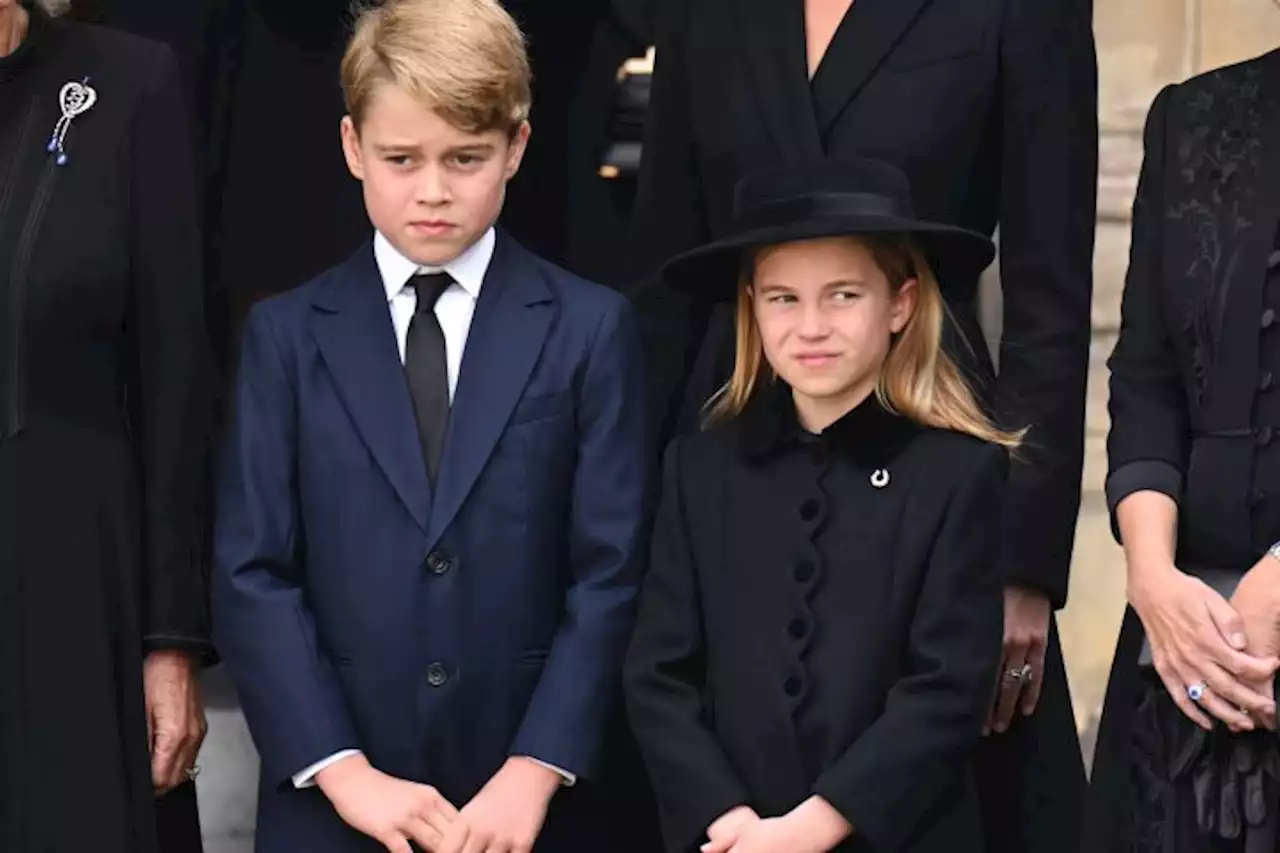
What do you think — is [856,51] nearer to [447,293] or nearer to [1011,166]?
[1011,166]

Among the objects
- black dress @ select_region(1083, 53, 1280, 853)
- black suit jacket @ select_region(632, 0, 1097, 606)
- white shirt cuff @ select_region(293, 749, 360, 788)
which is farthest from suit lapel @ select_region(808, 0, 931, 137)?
white shirt cuff @ select_region(293, 749, 360, 788)

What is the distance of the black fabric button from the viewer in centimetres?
365

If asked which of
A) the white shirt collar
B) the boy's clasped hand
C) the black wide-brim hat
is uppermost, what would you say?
the black wide-brim hat

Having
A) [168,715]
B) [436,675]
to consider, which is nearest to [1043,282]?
[436,675]

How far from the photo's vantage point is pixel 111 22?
5.05 m

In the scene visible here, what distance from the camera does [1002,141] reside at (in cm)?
380

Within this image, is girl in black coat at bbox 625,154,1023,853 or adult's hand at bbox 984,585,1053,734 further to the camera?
adult's hand at bbox 984,585,1053,734

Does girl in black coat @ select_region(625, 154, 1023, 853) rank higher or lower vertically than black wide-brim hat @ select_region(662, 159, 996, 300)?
lower

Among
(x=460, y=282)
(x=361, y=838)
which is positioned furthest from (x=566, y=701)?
(x=460, y=282)

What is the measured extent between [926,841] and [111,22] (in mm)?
2450

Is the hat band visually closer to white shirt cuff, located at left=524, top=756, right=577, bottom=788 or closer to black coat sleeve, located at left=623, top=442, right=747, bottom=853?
black coat sleeve, located at left=623, top=442, right=747, bottom=853

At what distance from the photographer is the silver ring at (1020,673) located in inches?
146

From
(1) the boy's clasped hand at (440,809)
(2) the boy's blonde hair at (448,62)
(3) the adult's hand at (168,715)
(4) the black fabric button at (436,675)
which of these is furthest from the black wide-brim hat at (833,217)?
(3) the adult's hand at (168,715)

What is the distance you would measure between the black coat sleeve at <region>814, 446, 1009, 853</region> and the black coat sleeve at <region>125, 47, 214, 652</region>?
950mm
